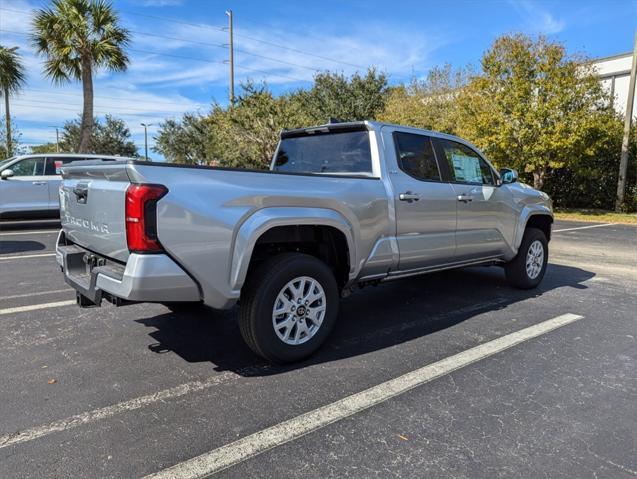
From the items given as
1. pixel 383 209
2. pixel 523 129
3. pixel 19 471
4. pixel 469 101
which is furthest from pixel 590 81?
pixel 19 471

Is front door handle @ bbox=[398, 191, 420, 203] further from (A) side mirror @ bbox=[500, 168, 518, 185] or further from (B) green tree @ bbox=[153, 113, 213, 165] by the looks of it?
(B) green tree @ bbox=[153, 113, 213, 165]

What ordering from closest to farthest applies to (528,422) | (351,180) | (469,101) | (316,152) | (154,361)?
(528,422)
(154,361)
(351,180)
(316,152)
(469,101)

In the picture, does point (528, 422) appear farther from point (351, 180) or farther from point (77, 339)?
point (77, 339)

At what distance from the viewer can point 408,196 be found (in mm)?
4398

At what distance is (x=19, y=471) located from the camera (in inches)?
92.5

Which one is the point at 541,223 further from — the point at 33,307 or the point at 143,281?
the point at 33,307

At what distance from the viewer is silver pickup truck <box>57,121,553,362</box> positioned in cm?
300

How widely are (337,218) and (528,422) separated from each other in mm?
1915

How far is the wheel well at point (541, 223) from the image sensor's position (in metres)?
6.33

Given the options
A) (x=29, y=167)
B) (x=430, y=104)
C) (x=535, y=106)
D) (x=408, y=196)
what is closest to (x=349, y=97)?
(x=430, y=104)

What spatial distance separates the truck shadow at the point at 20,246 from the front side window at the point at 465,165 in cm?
751

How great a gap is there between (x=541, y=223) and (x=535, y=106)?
38.9 ft

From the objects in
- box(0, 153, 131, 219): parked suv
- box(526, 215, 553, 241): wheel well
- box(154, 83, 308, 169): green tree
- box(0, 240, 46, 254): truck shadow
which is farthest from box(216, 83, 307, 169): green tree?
box(526, 215, 553, 241): wheel well

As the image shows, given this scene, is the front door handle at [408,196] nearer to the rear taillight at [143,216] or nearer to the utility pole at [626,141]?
the rear taillight at [143,216]
